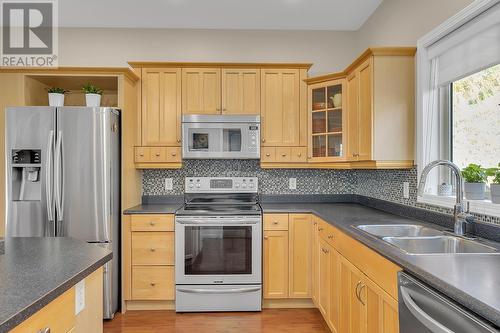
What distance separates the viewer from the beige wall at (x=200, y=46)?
3629mm

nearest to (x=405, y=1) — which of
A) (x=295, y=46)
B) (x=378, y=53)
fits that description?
(x=378, y=53)

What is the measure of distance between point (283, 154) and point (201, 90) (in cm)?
103

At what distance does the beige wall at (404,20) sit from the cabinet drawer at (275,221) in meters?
1.74

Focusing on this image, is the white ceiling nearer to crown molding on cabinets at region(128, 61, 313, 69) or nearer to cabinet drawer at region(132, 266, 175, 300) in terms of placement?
crown molding on cabinets at region(128, 61, 313, 69)

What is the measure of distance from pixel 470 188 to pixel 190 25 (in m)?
2.94

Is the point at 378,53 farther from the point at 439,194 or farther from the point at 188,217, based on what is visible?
the point at 188,217

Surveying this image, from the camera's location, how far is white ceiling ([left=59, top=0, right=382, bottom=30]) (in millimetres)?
3079

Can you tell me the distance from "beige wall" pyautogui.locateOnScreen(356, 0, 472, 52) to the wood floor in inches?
93.6

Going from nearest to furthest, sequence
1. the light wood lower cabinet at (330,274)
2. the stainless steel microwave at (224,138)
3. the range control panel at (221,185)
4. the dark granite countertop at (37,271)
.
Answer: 1. the dark granite countertop at (37,271)
2. the light wood lower cabinet at (330,274)
3. the stainless steel microwave at (224,138)
4. the range control panel at (221,185)

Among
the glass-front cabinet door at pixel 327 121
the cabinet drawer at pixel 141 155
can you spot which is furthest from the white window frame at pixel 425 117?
the cabinet drawer at pixel 141 155

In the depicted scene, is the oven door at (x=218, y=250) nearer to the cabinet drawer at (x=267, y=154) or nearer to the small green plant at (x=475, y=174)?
the cabinet drawer at (x=267, y=154)

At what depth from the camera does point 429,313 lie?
A: 1.17 metres

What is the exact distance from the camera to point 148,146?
3.35 metres

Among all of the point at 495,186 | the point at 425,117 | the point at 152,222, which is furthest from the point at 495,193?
the point at 152,222
